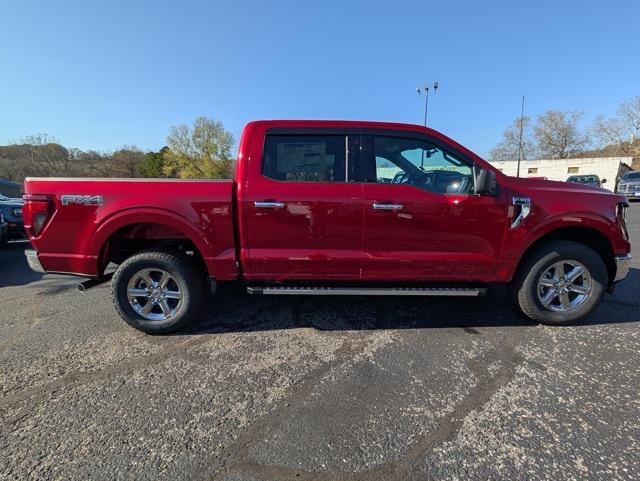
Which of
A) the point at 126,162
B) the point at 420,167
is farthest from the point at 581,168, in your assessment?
the point at 126,162

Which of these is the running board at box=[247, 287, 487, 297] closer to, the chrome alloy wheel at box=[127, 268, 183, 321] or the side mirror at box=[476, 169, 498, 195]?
the chrome alloy wheel at box=[127, 268, 183, 321]

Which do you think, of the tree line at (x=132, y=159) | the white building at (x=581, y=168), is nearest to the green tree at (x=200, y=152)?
the tree line at (x=132, y=159)

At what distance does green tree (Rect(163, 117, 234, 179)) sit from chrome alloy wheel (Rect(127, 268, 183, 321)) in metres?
62.8

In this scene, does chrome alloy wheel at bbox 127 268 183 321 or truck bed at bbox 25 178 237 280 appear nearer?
truck bed at bbox 25 178 237 280

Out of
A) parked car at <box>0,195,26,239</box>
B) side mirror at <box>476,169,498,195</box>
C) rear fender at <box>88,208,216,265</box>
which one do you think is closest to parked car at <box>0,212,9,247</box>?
parked car at <box>0,195,26,239</box>

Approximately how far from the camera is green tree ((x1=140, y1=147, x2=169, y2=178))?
60.3 metres

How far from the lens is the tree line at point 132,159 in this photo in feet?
124

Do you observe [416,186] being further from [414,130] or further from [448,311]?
[448,311]

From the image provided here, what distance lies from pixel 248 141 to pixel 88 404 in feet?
8.24

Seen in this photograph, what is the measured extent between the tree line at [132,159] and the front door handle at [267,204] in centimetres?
3319

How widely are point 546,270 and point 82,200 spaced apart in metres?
4.63

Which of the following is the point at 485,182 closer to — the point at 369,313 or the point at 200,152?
the point at 369,313

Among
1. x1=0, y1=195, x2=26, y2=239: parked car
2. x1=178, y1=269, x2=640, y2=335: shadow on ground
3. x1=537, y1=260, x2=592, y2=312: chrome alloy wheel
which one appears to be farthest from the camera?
x1=0, y1=195, x2=26, y2=239: parked car

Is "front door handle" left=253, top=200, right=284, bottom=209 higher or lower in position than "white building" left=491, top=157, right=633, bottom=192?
lower
